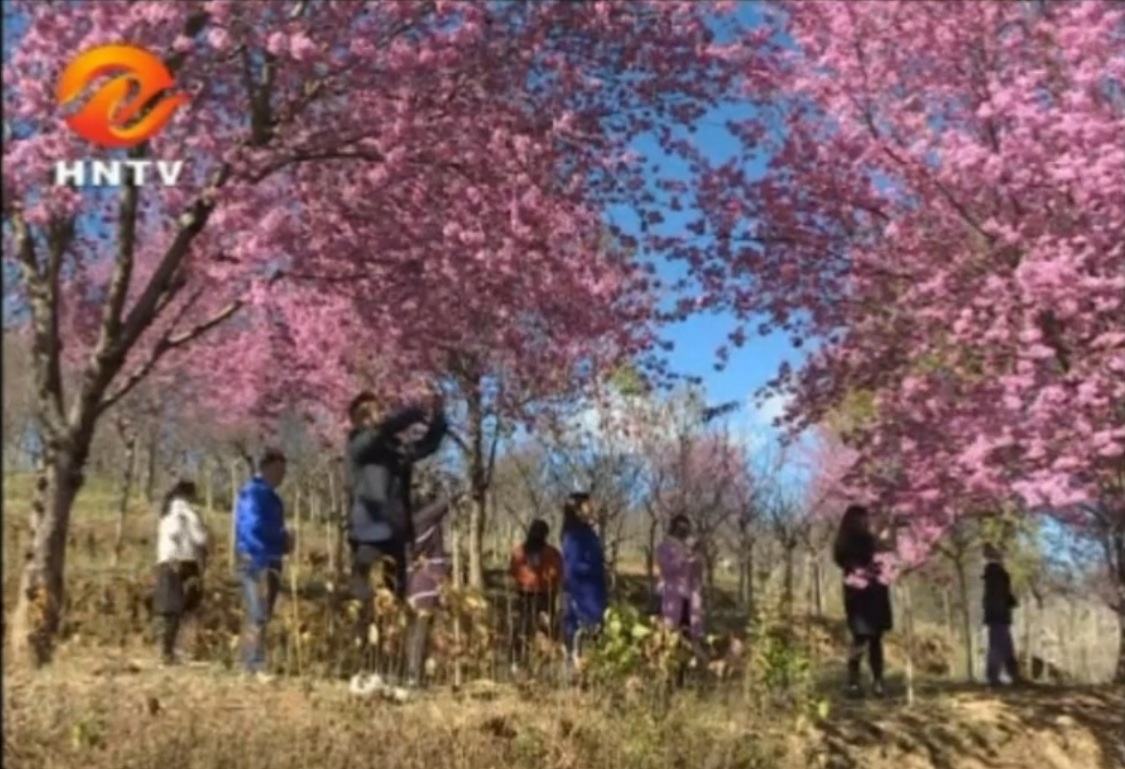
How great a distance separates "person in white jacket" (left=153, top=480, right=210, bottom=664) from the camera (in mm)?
9023

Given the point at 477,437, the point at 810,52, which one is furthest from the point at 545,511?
the point at 810,52

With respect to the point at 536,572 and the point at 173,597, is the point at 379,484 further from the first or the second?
the point at 173,597

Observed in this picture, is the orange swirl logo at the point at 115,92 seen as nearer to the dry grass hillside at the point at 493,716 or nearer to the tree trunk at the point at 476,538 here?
the dry grass hillside at the point at 493,716

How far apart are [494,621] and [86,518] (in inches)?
858

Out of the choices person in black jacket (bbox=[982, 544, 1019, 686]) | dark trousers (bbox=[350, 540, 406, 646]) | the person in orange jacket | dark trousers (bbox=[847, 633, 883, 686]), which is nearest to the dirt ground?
dark trousers (bbox=[350, 540, 406, 646])

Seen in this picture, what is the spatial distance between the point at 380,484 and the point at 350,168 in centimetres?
263

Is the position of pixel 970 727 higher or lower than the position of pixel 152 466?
lower

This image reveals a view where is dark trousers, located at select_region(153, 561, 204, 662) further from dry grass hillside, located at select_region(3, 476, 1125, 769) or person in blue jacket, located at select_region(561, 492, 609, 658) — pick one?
person in blue jacket, located at select_region(561, 492, 609, 658)

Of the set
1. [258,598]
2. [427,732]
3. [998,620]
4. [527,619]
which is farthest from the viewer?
[998,620]

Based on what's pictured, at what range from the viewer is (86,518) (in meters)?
27.0

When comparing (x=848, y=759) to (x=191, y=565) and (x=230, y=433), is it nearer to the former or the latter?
(x=191, y=565)

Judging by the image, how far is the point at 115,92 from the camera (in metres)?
7.01

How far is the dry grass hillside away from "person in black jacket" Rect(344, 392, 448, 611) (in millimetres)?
310

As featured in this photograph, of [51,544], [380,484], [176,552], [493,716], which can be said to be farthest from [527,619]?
[51,544]
